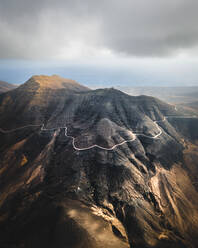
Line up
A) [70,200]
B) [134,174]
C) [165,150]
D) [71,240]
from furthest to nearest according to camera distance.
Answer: [165,150] < [134,174] < [70,200] < [71,240]

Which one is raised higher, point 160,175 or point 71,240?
A: point 71,240

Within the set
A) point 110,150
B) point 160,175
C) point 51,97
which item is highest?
point 51,97

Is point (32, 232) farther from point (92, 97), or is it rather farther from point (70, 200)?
point (92, 97)

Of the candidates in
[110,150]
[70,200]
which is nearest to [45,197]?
[70,200]

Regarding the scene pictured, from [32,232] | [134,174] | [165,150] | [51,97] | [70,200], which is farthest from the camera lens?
[51,97]

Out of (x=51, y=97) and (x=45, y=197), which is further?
(x=51, y=97)

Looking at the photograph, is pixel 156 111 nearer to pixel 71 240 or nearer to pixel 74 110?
pixel 74 110
